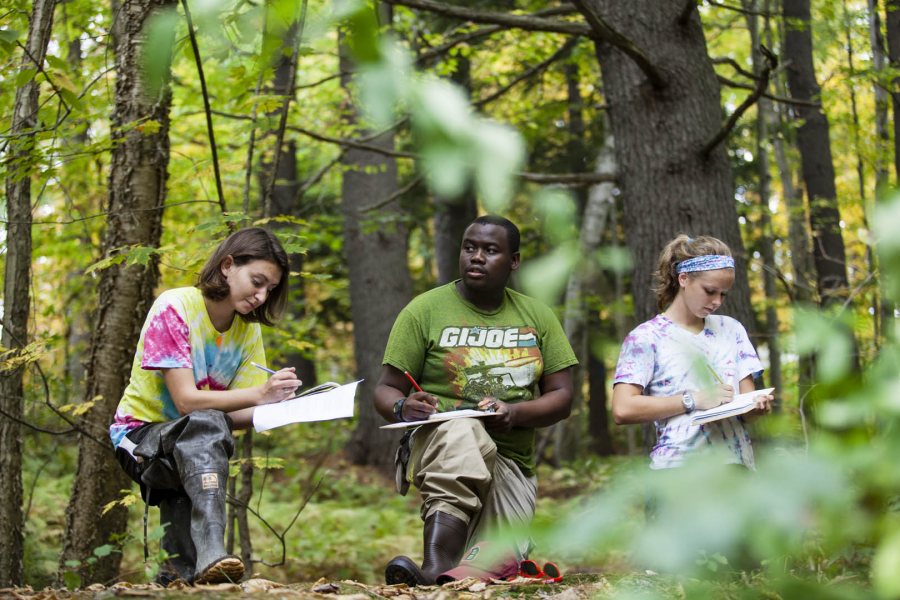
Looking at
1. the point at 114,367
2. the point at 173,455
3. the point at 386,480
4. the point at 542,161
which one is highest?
the point at 542,161

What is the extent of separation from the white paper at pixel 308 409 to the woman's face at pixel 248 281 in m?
0.45

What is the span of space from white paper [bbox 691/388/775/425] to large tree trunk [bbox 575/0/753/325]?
177cm

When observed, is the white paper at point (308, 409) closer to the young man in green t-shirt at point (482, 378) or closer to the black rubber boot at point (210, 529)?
the black rubber boot at point (210, 529)

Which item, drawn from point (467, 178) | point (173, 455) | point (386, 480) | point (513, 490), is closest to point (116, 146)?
point (173, 455)

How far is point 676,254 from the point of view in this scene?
4.16 meters

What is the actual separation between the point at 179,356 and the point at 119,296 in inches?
61.5

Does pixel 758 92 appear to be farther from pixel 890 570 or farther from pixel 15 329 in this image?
pixel 890 570

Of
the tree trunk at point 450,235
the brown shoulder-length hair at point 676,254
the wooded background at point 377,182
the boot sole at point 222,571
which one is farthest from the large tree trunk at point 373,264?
the boot sole at point 222,571

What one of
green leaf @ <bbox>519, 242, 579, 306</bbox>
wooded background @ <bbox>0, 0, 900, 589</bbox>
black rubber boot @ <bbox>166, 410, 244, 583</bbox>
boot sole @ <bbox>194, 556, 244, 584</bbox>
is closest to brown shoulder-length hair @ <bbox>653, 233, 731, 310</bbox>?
wooded background @ <bbox>0, 0, 900, 589</bbox>

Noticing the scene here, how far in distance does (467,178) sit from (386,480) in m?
11.0

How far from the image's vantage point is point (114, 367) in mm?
4871

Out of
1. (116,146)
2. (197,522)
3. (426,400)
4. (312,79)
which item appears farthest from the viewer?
(312,79)

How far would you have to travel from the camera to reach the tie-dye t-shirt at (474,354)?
410 centimetres

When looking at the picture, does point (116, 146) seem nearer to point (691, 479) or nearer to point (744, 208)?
point (691, 479)
